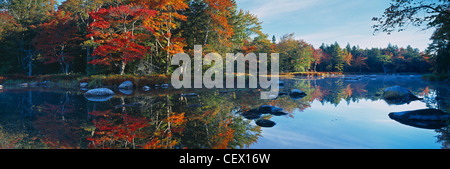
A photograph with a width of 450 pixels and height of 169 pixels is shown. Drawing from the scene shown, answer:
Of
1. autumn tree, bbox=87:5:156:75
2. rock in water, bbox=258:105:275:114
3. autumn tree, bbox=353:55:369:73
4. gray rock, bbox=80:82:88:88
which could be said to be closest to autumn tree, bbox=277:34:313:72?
autumn tree, bbox=353:55:369:73

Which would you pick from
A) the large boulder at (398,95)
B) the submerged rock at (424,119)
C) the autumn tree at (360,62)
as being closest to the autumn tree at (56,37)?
the submerged rock at (424,119)

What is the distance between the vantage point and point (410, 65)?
157 ft

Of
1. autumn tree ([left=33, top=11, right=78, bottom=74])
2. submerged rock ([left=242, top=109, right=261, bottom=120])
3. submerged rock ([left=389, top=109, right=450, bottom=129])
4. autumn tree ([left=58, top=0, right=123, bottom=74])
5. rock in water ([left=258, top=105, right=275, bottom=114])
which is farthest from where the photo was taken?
autumn tree ([left=33, top=11, right=78, bottom=74])

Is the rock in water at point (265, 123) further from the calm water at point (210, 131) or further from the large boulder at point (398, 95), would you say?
the large boulder at point (398, 95)

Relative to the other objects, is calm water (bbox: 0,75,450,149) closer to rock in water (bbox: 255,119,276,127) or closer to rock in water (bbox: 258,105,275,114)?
rock in water (bbox: 255,119,276,127)

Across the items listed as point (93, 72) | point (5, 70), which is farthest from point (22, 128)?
point (5, 70)

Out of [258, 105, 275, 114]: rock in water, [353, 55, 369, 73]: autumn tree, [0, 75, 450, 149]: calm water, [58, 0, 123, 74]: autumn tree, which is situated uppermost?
[58, 0, 123, 74]: autumn tree

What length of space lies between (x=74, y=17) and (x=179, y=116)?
21.8m

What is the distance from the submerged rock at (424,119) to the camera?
4.27 m

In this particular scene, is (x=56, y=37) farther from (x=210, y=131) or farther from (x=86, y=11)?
(x=210, y=131)

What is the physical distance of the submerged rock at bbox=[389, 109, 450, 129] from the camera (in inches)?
168

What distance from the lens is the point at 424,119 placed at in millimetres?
4559

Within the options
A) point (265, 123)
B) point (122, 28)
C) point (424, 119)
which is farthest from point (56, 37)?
point (424, 119)
